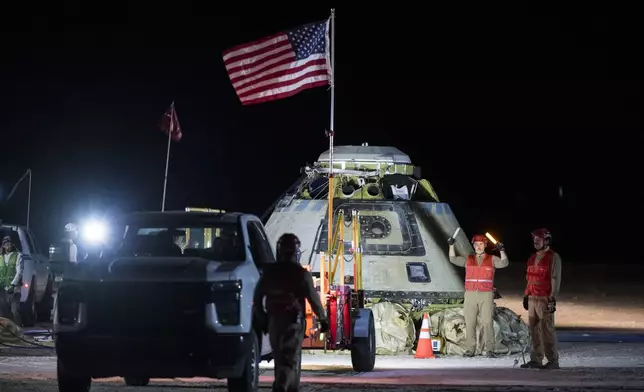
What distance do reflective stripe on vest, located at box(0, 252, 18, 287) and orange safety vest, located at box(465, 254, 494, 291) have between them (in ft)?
26.8

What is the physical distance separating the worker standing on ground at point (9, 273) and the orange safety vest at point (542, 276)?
9.68 m

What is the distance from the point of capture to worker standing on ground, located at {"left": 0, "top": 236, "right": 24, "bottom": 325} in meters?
23.8

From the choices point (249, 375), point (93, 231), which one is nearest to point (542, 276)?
point (249, 375)

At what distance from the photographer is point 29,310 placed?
1011 inches

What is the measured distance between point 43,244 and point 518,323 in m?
27.4

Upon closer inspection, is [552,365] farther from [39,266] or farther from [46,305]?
[46,305]

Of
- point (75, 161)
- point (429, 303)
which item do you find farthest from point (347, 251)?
point (75, 161)

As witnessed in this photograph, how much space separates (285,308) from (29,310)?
14881 millimetres

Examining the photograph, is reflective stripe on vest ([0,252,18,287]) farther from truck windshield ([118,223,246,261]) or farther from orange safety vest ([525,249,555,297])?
orange safety vest ([525,249,555,297])

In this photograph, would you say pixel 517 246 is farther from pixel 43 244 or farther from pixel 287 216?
pixel 287 216

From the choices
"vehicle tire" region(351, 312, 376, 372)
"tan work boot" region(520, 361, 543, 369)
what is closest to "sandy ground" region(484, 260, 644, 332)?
"tan work boot" region(520, 361, 543, 369)

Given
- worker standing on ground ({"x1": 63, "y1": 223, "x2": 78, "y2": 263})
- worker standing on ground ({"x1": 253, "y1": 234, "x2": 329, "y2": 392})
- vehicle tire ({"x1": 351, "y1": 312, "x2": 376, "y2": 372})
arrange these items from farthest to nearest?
1. worker standing on ground ({"x1": 63, "y1": 223, "x2": 78, "y2": 263})
2. vehicle tire ({"x1": 351, "y1": 312, "x2": 376, "y2": 372})
3. worker standing on ground ({"x1": 253, "y1": 234, "x2": 329, "y2": 392})

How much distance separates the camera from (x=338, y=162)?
2323cm

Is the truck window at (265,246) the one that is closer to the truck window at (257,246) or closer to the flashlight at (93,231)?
the truck window at (257,246)
